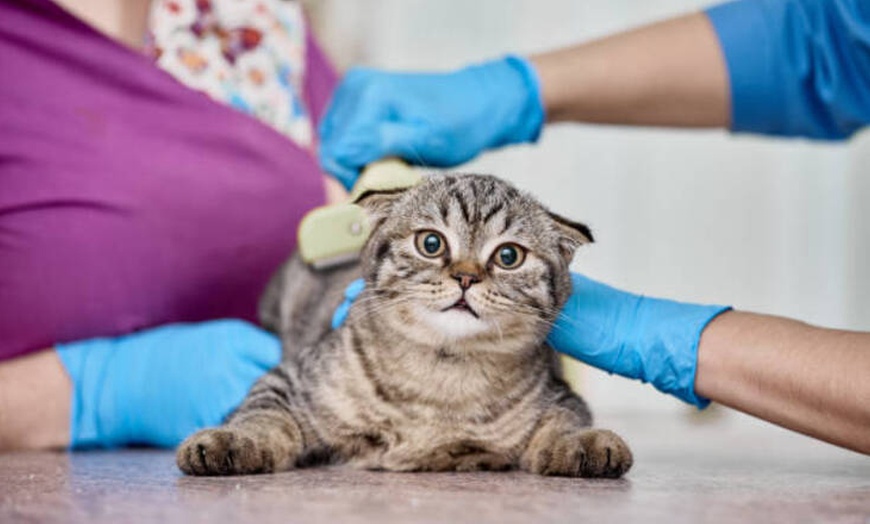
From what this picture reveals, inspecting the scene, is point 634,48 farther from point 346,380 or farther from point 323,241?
point 346,380

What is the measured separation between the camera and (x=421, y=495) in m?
0.98

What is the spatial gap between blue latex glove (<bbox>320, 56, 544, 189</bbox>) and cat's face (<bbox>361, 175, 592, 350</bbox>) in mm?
268

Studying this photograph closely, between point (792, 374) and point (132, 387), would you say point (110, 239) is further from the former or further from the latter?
point (792, 374)

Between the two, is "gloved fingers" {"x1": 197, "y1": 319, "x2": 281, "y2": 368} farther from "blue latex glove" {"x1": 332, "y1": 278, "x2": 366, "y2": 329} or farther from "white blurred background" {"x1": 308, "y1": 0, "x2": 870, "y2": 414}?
"white blurred background" {"x1": 308, "y1": 0, "x2": 870, "y2": 414}

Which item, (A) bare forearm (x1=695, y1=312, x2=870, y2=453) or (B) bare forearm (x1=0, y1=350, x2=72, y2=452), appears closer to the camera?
(A) bare forearm (x1=695, y1=312, x2=870, y2=453)

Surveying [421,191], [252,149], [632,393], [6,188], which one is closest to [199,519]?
[421,191]

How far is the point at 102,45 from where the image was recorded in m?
1.75

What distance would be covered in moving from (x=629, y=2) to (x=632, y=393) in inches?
48.1

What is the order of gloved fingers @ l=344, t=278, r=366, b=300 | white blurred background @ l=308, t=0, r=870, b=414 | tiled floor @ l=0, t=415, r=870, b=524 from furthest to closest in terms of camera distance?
white blurred background @ l=308, t=0, r=870, b=414
gloved fingers @ l=344, t=278, r=366, b=300
tiled floor @ l=0, t=415, r=870, b=524

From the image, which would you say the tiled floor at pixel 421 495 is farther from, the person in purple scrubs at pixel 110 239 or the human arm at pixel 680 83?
the human arm at pixel 680 83

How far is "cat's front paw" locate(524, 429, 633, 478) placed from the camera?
45.8 inches

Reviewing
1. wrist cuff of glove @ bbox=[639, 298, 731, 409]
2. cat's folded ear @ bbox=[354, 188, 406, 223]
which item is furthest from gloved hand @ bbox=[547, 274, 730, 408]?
cat's folded ear @ bbox=[354, 188, 406, 223]

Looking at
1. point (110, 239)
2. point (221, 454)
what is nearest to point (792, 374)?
point (221, 454)

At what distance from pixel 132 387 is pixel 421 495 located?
836 mm
